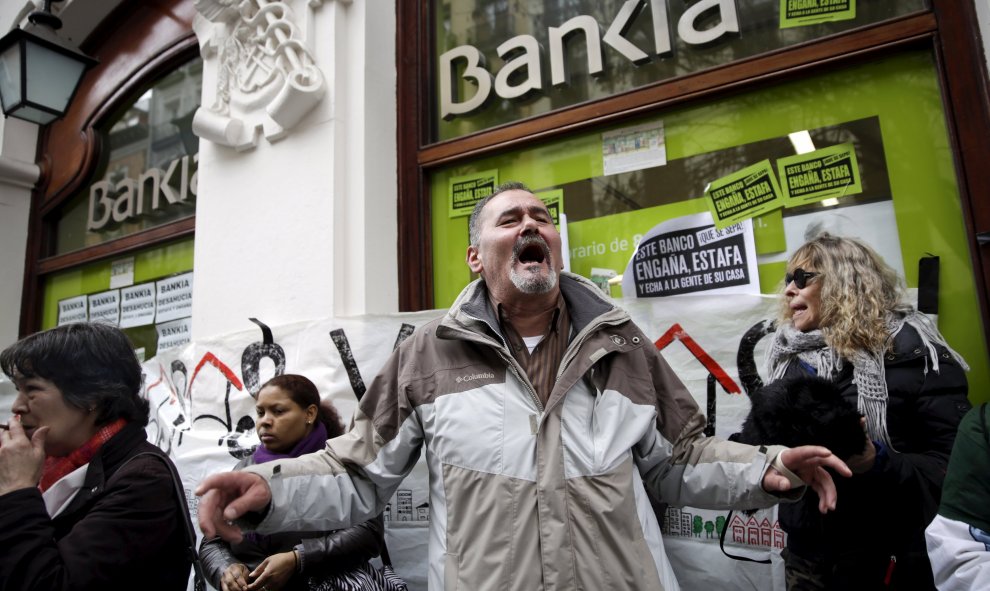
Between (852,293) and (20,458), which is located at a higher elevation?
(852,293)

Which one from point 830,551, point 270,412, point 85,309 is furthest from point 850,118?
point 85,309

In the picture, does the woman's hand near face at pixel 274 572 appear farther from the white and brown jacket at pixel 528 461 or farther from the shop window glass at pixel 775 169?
the shop window glass at pixel 775 169

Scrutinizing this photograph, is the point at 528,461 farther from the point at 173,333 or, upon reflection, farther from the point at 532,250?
the point at 173,333

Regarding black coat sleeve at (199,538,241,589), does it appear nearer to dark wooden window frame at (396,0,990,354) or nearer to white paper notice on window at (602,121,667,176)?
dark wooden window frame at (396,0,990,354)

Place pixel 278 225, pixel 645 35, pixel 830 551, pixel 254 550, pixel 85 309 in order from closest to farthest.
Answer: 1. pixel 830 551
2. pixel 254 550
3. pixel 645 35
4. pixel 278 225
5. pixel 85 309

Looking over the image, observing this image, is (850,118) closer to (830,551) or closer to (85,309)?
(830,551)

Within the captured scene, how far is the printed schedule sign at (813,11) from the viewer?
10.0 ft

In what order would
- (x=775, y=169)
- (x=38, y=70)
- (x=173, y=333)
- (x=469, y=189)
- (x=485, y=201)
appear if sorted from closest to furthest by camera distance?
(x=485, y=201) → (x=775, y=169) → (x=469, y=189) → (x=38, y=70) → (x=173, y=333)

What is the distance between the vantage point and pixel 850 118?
3.01m

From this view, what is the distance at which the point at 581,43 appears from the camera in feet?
12.3

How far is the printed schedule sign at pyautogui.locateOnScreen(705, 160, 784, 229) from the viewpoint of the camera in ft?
10.1

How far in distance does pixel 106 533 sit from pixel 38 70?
3743 millimetres

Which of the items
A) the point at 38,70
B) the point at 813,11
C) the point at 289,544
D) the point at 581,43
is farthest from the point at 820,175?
the point at 38,70

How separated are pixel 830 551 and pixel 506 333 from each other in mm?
1227
